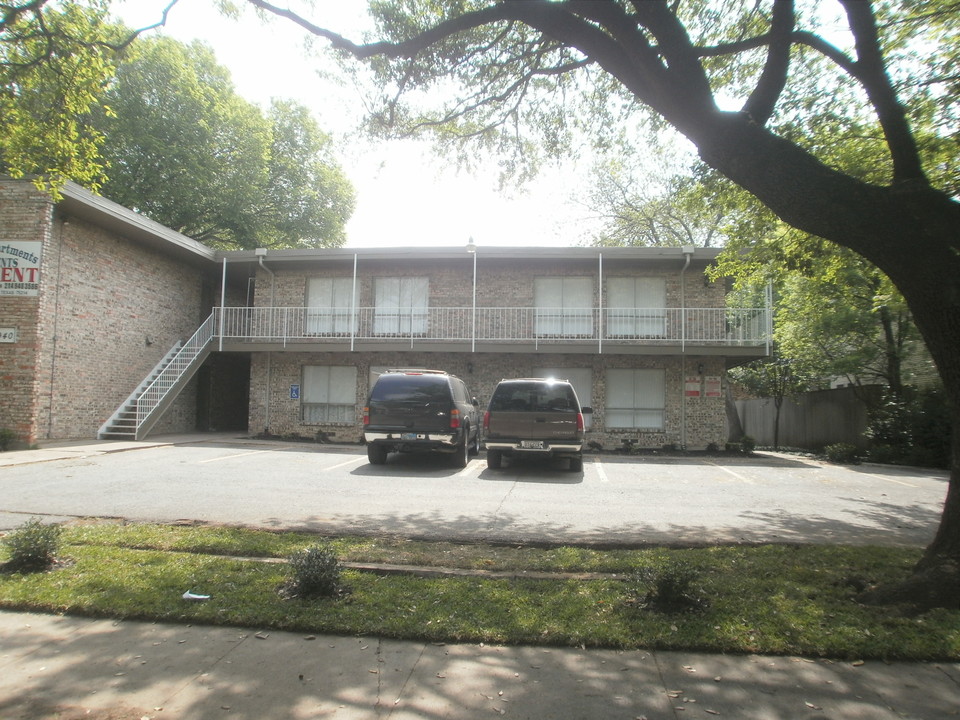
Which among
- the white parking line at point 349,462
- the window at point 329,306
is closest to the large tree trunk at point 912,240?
the white parking line at point 349,462

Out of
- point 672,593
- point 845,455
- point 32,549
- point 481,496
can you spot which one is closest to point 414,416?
point 481,496

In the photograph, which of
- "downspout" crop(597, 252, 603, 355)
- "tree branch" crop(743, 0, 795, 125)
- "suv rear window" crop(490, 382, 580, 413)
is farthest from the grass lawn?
"downspout" crop(597, 252, 603, 355)

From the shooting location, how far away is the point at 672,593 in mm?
4148

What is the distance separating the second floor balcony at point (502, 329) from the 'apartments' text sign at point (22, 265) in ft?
16.8

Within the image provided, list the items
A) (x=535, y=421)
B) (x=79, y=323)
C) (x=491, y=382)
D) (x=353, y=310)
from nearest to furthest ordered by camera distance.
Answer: (x=535, y=421), (x=79, y=323), (x=353, y=310), (x=491, y=382)

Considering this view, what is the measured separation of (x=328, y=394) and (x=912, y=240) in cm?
1660

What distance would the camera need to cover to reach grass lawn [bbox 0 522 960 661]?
149 inches

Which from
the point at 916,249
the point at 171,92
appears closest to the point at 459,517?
the point at 916,249

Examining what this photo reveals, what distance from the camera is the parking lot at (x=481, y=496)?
269 inches

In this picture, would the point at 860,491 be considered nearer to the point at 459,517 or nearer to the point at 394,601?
the point at 459,517

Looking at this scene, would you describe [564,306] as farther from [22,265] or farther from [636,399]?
[22,265]

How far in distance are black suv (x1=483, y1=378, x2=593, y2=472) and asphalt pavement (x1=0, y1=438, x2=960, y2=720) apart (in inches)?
310

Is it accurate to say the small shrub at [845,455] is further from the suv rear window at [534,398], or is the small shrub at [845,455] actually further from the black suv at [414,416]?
the black suv at [414,416]

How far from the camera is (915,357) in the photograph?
16.8 metres
